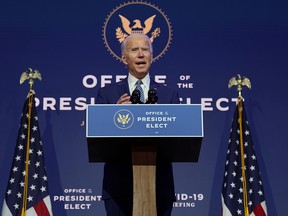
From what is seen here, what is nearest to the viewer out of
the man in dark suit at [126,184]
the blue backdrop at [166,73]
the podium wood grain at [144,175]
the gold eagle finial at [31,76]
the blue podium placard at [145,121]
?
the blue podium placard at [145,121]

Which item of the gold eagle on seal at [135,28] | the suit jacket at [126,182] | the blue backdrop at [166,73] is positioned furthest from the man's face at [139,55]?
the gold eagle on seal at [135,28]

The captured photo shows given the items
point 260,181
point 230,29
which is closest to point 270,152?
point 260,181

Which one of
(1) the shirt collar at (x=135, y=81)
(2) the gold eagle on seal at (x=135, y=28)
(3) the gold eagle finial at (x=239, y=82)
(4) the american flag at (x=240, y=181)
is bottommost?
(4) the american flag at (x=240, y=181)

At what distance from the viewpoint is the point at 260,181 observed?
4.84 metres

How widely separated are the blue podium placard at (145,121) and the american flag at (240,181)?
1.89m

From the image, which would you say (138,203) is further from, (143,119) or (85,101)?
(85,101)

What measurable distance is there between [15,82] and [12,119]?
343 millimetres

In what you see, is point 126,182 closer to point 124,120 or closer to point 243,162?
point 124,120

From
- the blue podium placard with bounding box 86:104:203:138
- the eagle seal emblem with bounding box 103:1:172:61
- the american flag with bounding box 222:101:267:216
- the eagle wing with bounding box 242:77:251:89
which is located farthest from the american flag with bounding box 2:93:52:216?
the blue podium placard with bounding box 86:104:203:138

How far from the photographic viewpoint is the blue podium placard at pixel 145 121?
9.87 feet

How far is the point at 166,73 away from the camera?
5441mm

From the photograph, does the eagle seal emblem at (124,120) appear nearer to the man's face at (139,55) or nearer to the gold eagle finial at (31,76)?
the man's face at (139,55)

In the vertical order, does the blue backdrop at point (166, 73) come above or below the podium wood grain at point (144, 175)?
above

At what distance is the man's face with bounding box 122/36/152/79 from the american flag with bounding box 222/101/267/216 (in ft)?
4.31
